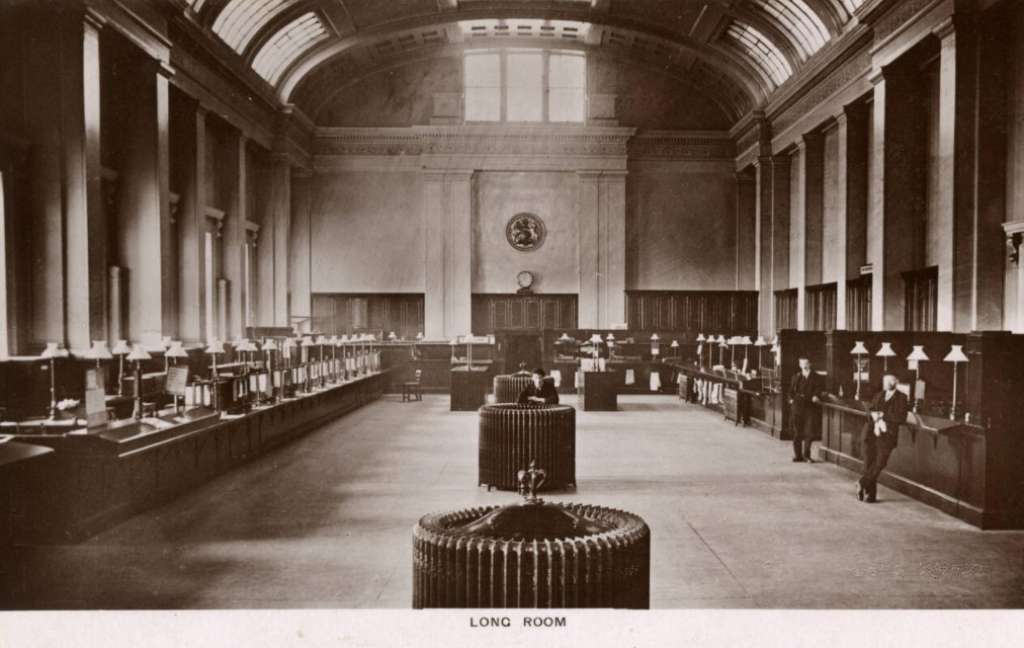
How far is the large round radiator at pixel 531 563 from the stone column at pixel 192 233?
43.3 feet

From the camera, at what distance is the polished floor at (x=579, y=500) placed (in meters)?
5.25

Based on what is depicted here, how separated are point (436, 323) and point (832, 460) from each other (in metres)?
15.3

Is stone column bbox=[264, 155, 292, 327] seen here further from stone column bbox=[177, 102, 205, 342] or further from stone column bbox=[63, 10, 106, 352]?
stone column bbox=[63, 10, 106, 352]

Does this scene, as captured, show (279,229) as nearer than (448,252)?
Yes

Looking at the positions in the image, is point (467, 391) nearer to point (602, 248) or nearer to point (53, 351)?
point (53, 351)

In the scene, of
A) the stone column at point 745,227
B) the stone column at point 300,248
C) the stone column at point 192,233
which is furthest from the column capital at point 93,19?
the stone column at point 745,227

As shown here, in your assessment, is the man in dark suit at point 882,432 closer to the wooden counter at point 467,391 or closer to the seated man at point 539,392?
the seated man at point 539,392

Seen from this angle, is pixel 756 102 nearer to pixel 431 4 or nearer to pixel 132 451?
pixel 431 4

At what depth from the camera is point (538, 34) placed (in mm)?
23219

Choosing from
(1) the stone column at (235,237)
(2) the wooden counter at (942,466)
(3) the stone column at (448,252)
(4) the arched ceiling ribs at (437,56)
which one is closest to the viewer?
(2) the wooden counter at (942,466)

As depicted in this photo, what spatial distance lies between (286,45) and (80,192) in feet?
34.4

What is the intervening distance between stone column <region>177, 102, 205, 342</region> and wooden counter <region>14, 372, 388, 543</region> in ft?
19.8

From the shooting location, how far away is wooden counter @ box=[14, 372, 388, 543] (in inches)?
255

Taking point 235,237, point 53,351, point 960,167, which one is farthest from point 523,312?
point 53,351
